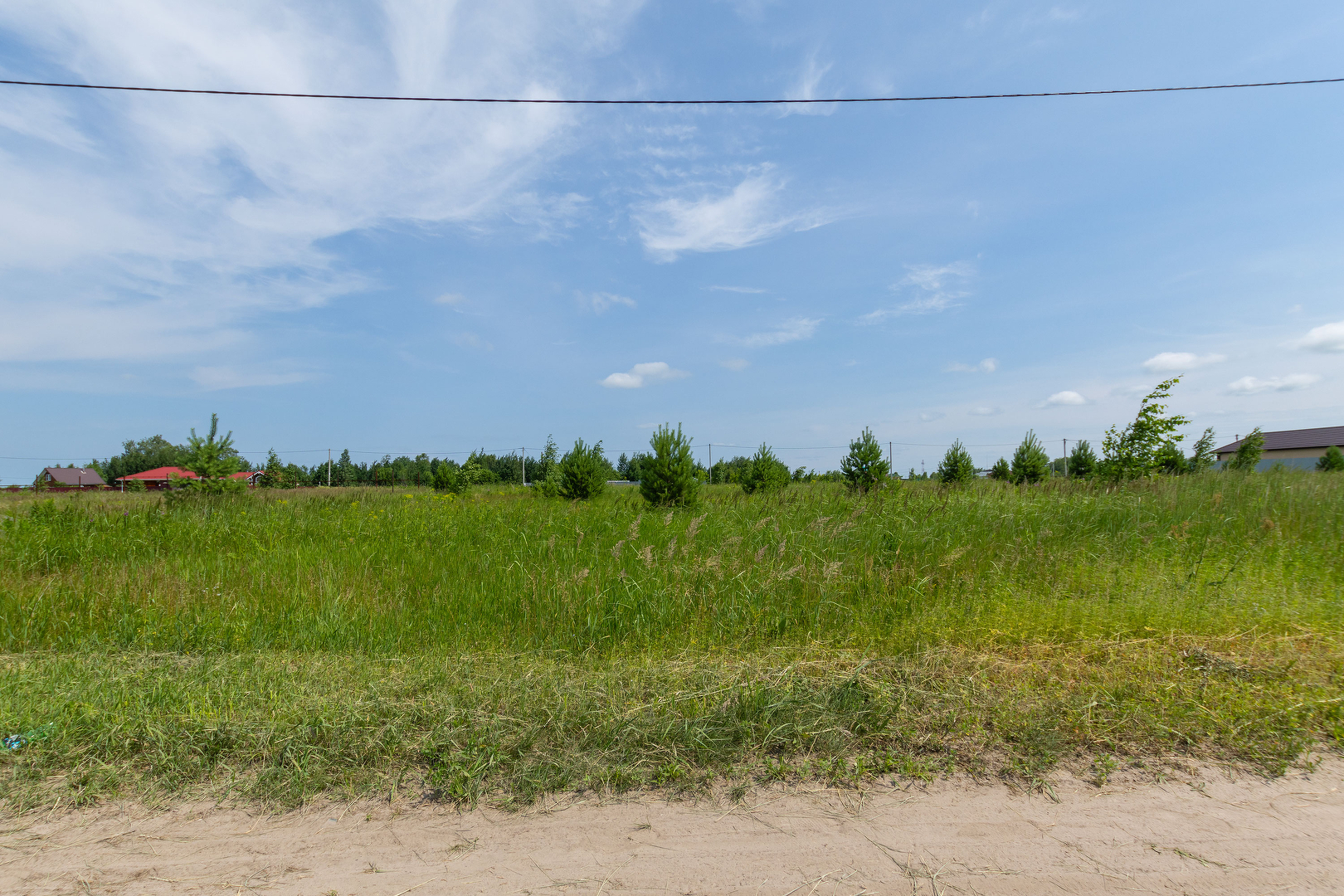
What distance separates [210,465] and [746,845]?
1519cm

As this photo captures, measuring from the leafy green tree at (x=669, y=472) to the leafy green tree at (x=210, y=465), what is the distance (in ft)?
29.6

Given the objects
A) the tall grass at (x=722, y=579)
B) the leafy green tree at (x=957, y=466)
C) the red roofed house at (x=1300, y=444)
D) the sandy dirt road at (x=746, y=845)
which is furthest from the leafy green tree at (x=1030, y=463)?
the red roofed house at (x=1300, y=444)

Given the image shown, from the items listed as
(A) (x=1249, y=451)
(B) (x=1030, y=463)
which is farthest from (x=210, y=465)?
(A) (x=1249, y=451)

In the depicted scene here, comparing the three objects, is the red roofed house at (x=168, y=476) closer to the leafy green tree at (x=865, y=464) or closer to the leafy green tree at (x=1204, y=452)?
the leafy green tree at (x=865, y=464)

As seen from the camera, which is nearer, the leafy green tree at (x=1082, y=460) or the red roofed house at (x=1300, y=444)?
the leafy green tree at (x=1082, y=460)

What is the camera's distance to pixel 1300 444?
50156 millimetres

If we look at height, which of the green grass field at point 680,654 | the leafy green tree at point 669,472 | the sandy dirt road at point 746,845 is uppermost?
the leafy green tree at point 669,472

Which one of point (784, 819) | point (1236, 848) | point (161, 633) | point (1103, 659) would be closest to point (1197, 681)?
point (1103, 659)

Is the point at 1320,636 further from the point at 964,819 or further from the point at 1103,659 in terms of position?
the point at 964,819

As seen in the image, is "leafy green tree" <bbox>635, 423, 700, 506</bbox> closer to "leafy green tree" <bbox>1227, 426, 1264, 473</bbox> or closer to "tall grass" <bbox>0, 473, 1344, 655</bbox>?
"tall grass" <bbox>0, 473, 1344, 655</bbox>

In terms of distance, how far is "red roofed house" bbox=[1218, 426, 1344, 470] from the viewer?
154 feet

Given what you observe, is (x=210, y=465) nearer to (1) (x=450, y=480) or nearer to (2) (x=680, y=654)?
(1) (x=450, y=480)

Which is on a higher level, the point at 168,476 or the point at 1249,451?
the point at 168,476

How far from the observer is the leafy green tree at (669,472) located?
527 inches
